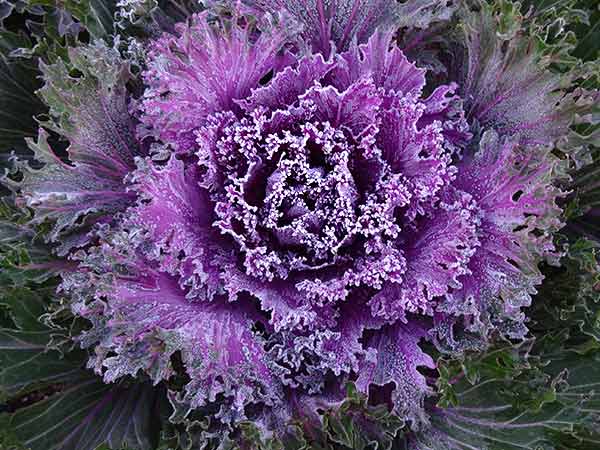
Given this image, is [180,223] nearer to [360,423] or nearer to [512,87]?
[360,423]

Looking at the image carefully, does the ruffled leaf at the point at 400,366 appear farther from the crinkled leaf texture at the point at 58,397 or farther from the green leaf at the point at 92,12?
the green leaf at the point at 92,12

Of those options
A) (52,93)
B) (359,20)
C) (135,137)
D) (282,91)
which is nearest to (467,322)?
(282,91)

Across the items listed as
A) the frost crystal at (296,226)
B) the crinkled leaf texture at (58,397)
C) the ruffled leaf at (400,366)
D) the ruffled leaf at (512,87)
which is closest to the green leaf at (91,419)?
the crinkled leaf texture at (58,397)

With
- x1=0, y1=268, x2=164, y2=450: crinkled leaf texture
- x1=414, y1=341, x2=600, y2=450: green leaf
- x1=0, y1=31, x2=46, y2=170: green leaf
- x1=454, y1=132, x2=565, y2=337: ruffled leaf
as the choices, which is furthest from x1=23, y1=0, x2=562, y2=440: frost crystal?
x1=0, y1=31, x2=46, y2=170: green leaf

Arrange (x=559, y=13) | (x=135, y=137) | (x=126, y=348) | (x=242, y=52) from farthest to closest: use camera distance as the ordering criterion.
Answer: (x=559, y=13) → (x=135, y=137) → (x=242, y=52) → (x=126, y=348)

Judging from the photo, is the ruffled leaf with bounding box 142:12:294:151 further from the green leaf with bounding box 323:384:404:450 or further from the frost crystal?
the green leaf with bounding box 323:384:404:450

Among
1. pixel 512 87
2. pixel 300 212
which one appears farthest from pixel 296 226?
pixel 512 87

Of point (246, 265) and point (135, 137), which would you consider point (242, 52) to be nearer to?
point (135, 137)

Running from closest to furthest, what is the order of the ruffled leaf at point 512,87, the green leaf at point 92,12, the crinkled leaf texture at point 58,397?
1. the ruffled leaf at point 512,87
2. the crinkled leaf texture at point 58,397
3. the green leaf at point 92,12
